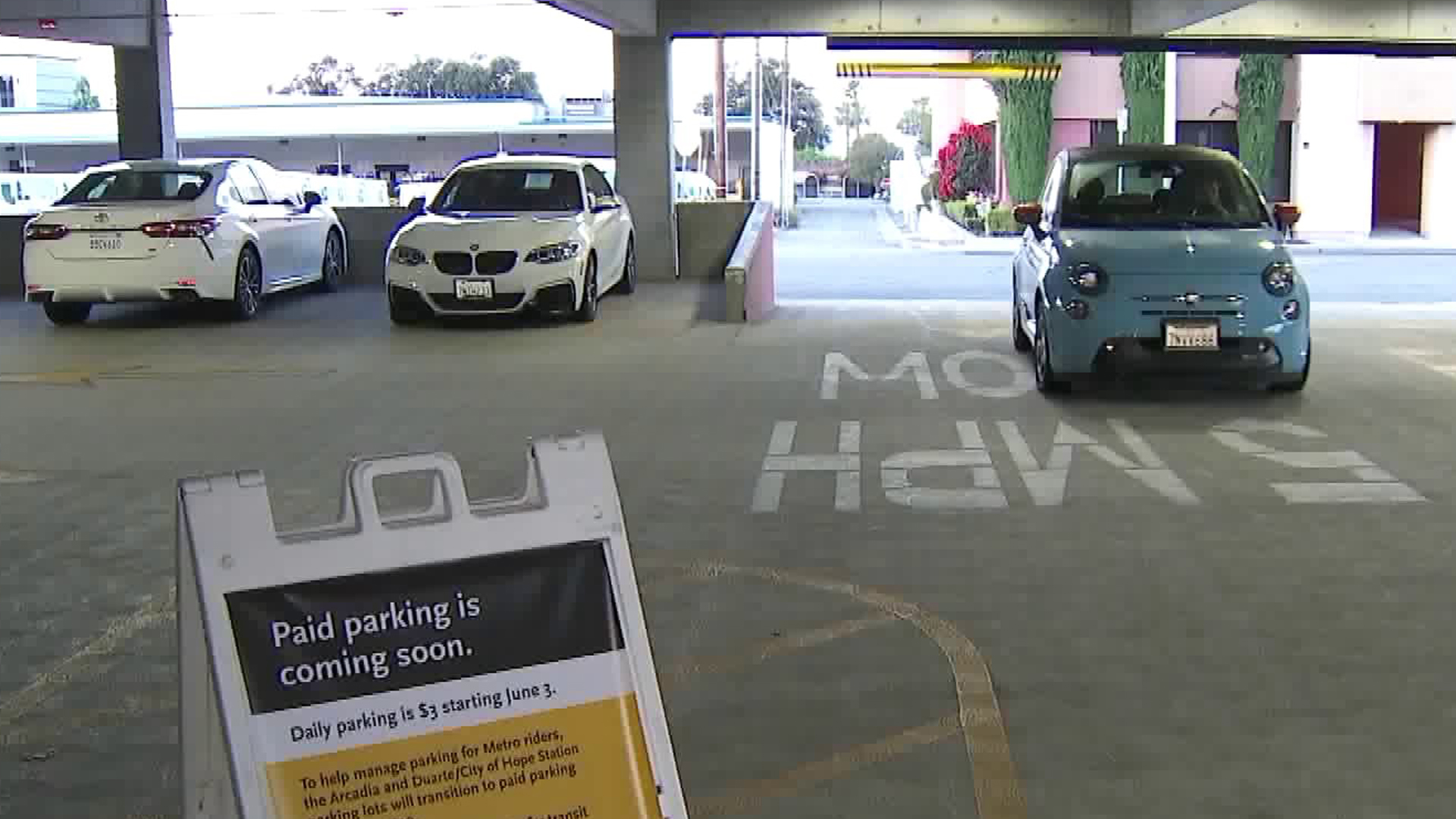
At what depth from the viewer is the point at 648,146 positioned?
19375mm

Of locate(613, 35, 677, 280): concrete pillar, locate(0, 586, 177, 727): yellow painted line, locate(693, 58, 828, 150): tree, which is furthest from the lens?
locate(693, 58, 828, 150): tree

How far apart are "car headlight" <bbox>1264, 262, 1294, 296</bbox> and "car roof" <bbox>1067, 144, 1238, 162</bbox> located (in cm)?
168

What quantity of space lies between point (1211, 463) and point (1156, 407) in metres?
1.78

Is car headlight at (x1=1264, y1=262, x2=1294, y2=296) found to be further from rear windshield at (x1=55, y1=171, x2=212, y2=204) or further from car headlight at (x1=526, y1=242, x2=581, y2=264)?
rear windshield at (x1=55, y1=171, x2=212, y2=204)

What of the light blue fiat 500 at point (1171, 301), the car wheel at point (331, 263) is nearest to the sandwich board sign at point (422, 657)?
the light blue fiat 500 at point (1171, 301)

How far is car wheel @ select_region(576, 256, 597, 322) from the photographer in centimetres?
1522

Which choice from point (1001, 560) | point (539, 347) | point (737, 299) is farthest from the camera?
point (737, 299)

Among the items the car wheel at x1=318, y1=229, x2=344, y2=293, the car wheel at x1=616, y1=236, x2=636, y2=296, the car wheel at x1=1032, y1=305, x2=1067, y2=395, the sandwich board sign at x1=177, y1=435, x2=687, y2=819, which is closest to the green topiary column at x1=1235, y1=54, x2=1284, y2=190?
the car wheel at x1=616, y1=236, x2=636, y2=296

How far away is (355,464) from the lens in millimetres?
3166

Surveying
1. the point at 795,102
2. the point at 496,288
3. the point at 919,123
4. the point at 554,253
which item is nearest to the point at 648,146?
the point at 554,253

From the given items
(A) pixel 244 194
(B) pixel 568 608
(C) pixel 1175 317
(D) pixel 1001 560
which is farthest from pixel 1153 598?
(A) pixel 244 194

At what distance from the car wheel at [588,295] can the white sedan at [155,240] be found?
10.6 ft

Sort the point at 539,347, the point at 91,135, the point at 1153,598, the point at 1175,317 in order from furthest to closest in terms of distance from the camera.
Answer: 1. the point at 91,135
2. the point at 539,347
3. the point at 1175,317
4. the point at 1153,598

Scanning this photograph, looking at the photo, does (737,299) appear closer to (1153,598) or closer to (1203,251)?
(1203,251)
